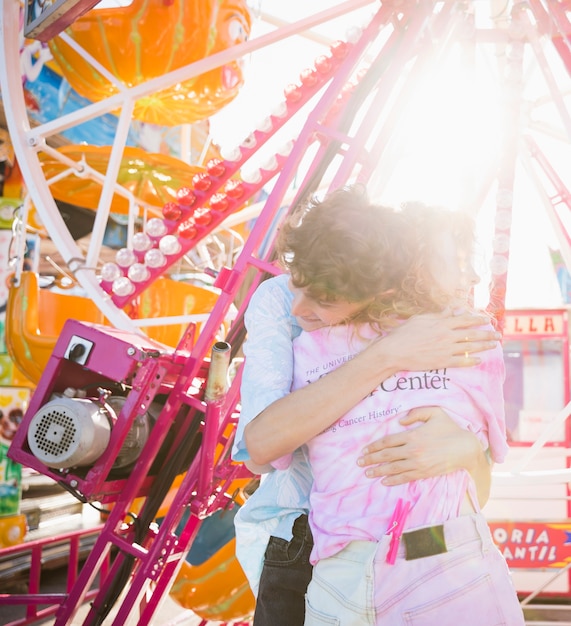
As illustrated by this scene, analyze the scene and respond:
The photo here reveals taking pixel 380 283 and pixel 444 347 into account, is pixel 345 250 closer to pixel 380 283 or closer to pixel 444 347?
pixel 380 283

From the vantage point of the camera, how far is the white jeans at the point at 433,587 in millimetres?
955

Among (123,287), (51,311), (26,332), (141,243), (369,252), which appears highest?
(141,243)

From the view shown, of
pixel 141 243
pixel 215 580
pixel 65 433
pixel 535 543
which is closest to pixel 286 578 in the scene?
pixel 65 433

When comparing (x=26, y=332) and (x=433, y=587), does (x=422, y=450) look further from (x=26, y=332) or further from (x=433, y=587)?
(x=26, y=332)

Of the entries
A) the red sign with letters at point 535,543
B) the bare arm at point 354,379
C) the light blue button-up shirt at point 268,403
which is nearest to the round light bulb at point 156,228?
the light blue button-up shirt at point 268,403

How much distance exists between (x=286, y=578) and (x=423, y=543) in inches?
17.8

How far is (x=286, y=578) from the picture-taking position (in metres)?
1.33

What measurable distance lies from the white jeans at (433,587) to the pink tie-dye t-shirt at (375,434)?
0.04 meters

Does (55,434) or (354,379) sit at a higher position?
(354,379)

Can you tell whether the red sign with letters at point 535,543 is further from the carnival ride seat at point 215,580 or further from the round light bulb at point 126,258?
the round light bulb at point 126,258

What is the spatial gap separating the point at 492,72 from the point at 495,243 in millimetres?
1946

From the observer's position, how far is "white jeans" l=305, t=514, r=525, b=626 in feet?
3.13

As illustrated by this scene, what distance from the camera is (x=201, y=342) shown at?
263cm

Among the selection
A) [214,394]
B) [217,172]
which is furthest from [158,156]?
[214,394]
